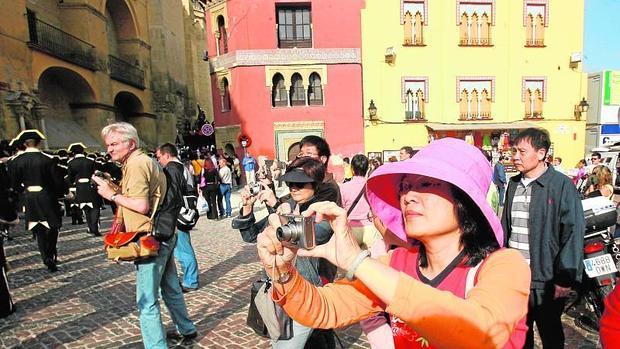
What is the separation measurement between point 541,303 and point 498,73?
21276mm

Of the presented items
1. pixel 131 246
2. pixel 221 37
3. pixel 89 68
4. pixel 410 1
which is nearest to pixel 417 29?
pixel 410 1

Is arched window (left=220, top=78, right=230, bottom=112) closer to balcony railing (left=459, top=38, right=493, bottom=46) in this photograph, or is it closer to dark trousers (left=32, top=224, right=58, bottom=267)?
balcony railing (left=459, top=38, right=493, bottom=46)

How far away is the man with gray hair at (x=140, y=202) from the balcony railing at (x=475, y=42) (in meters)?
21.2

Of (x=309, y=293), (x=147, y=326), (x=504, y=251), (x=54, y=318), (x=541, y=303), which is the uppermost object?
(x=504, y=251)

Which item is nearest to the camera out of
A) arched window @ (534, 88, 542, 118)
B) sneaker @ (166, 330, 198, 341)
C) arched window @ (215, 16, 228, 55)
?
sneaker @ (166, 330, 198, 341)

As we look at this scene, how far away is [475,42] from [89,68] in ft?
70.6

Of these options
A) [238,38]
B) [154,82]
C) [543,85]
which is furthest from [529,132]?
[154,82]

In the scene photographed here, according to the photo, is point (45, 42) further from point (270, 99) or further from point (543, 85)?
point (543, 85)

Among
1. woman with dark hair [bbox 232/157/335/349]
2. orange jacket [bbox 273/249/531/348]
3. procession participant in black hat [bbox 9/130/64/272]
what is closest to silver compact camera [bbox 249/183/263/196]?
woman with dark hair [bbox 232/157/335/349]

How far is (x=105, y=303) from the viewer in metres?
4.89

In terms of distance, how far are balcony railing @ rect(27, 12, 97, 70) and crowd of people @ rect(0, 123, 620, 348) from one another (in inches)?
621

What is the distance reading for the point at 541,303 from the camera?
270 centimetres

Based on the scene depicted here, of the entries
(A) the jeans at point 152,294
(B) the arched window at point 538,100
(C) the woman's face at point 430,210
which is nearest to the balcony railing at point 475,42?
(B) the arched window at point 538,100

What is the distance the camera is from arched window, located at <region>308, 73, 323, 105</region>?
2055 cm
